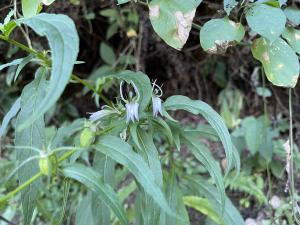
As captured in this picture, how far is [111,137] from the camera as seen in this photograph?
2.91ft

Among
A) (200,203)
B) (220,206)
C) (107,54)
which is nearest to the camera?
(220,206)

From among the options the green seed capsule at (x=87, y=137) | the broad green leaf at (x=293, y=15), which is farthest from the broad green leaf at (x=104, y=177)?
the broad green leaf at (x=293, y=15)

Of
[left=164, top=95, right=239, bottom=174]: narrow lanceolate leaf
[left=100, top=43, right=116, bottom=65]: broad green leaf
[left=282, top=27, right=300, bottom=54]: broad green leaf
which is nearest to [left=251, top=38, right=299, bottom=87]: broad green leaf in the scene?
[left=282, top=27, right=300, bottom=54]: broad green leaf

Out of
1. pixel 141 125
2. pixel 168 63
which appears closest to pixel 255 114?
pixel 168 63

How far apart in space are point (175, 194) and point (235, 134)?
94cm

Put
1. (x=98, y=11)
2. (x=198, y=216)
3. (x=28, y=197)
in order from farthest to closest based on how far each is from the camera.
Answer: (x=98, y=11) → (x=198, y=216) → (x=28, y=197)

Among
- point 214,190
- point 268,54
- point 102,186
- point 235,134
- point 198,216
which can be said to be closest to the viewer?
point 102,186

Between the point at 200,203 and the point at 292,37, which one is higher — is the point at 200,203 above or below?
below

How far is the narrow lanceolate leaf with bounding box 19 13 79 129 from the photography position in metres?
0.63

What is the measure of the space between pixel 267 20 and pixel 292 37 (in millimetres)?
145

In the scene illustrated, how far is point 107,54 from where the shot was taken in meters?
2.31

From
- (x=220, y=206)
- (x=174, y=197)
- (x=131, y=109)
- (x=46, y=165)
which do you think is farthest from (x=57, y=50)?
(x=220, y=206)

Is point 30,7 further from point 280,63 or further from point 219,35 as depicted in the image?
point 280,63

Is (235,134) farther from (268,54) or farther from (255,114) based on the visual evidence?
(268,54)
